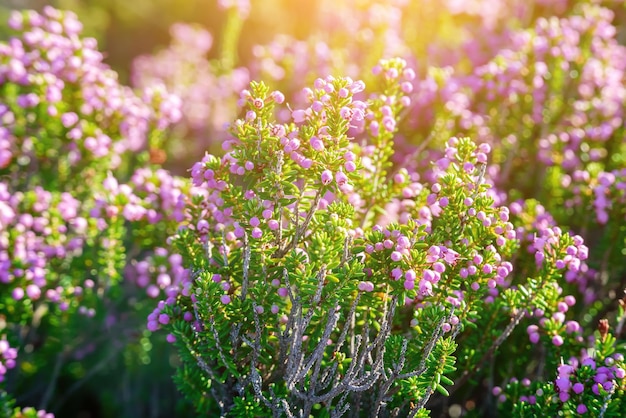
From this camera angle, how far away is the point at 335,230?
9.70 feet

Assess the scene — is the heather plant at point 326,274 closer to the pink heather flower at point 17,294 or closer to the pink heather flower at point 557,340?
the pink heather flower at point 557,340

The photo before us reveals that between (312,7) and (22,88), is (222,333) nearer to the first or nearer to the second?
(22,88)

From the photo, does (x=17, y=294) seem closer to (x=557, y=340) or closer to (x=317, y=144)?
(x=317, y=144)

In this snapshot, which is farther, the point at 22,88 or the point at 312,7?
Answer: the point at 312,7

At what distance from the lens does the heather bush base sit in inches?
119

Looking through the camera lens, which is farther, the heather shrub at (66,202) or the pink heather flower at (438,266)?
the heather shrub at (66,202)

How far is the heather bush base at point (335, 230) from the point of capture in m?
3.03

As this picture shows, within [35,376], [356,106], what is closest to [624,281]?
[356,106]

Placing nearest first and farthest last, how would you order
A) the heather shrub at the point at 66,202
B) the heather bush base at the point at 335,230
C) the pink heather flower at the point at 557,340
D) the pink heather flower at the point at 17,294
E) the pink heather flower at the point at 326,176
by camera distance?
the pink heather flower at the point at 326,176 → the heather bush base at the point at 335,230 → the pink heather flower at the point at 557,340 → the pink heather flower at the point at 17,294 → the heather shrub at the point at 66,202

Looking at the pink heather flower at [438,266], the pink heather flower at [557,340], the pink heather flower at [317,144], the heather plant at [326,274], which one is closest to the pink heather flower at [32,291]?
the heather plant at [326,274]

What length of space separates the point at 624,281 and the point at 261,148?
10.8 ft

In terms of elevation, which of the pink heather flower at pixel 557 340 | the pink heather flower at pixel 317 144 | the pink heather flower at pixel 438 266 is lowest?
the pink heather flower at pixel 557 340

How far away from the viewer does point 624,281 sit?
4688 millimetres

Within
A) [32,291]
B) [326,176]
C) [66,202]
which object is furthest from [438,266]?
[66,202]
